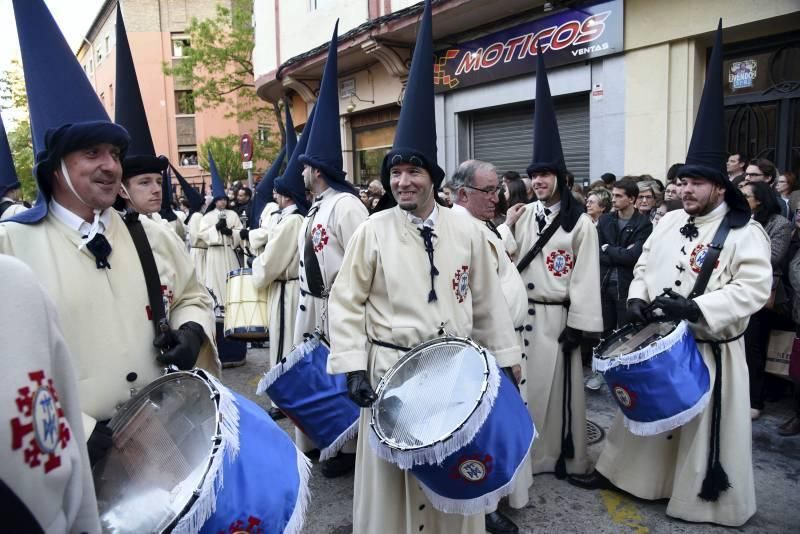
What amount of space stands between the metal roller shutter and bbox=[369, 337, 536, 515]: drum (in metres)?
9.19

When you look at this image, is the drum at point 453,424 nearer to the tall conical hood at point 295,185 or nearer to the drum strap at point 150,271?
the drum strap at point 150,271

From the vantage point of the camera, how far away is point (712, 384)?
3473 mm

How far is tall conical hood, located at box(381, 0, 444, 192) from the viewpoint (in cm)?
293

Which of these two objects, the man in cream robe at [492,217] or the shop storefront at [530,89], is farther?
the shop storefront at [530,89]

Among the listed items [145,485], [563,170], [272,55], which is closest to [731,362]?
[563,170]

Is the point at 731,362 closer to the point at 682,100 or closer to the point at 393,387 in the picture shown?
the point at 393,387

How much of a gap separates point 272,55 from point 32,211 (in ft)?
58.9

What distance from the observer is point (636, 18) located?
9469 millimetres

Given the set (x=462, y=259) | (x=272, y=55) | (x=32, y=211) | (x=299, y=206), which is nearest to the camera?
(x=32, y=211)

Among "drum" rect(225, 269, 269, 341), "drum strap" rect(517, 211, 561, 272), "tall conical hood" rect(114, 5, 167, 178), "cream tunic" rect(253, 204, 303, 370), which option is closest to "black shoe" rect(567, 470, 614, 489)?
"drum strap" rect(517, 211, 561, 272)

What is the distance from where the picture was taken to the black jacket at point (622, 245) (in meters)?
5.80

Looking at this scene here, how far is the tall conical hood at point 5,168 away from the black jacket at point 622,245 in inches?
224

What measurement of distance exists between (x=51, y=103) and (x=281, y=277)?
11.3 feet

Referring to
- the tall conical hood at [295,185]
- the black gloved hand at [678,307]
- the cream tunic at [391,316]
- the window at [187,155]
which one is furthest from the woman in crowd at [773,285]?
the window at [187,155]
